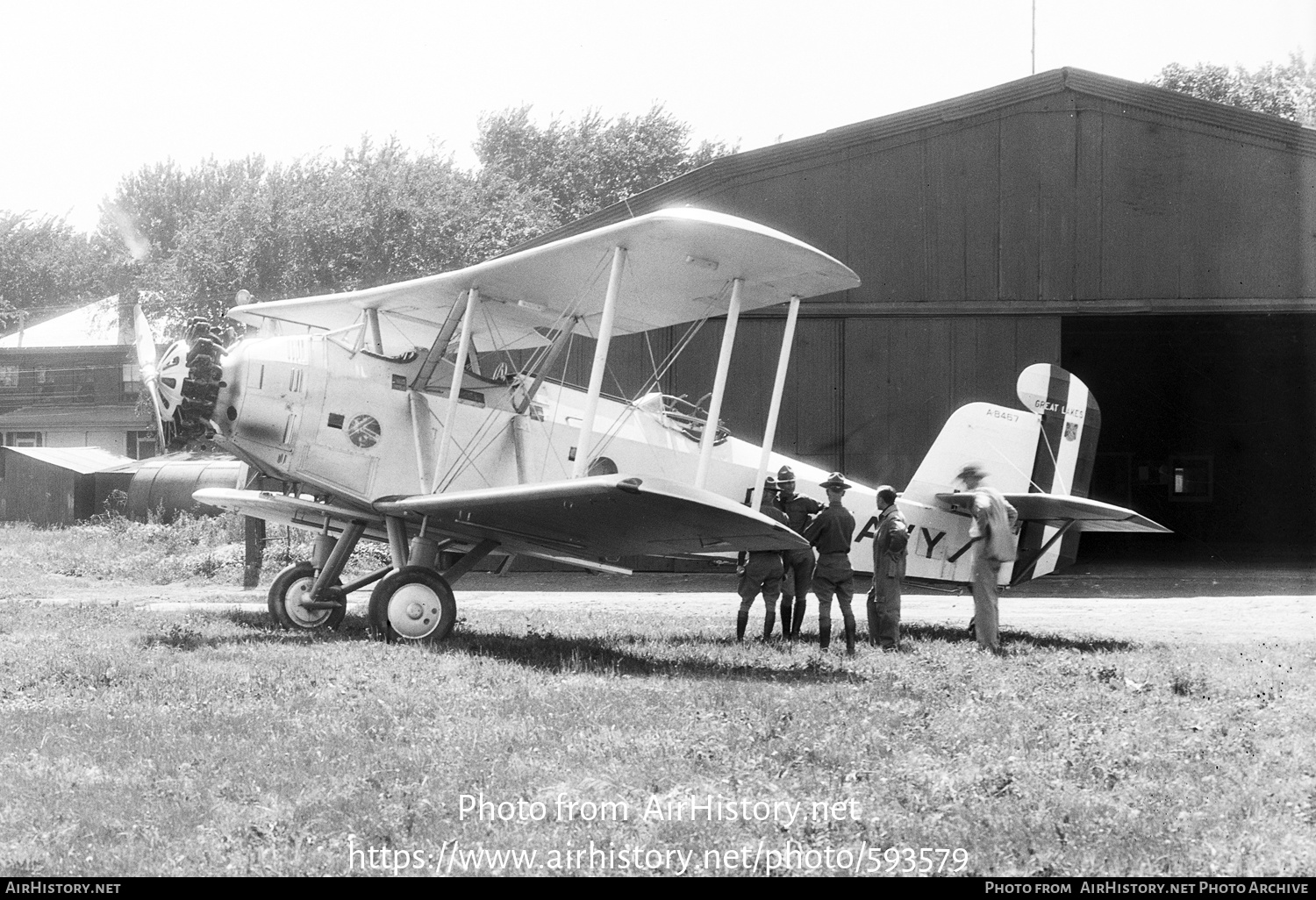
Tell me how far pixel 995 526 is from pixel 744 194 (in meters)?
9.64

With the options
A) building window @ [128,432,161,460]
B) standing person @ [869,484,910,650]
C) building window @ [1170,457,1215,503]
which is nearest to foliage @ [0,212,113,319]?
building window @ [128,432,161,460]

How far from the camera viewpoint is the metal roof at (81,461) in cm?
2572

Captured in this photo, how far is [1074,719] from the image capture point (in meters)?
6.44

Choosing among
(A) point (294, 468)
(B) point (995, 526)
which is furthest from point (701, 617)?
(A) point (294, 468)

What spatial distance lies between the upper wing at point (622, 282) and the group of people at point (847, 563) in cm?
185

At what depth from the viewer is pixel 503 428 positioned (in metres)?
10.4

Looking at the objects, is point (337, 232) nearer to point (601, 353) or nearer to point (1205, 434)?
point (1205, 434)

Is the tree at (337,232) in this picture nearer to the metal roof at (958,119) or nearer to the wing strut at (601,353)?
the metal roof at (958,119)

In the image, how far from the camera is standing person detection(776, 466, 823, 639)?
417 inches

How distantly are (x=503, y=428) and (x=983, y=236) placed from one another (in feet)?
35.1

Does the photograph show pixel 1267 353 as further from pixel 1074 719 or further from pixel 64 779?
pixel 64 779

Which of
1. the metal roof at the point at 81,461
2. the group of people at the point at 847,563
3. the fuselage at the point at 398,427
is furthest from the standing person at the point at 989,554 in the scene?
the metal roof at the point at 81,461

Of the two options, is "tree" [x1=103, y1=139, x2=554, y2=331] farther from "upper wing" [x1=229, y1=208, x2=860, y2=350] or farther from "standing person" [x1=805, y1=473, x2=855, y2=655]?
"standing person" [x1=805, y1=473, x2=855, y2=655]

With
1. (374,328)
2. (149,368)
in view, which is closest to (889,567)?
(374,328)
